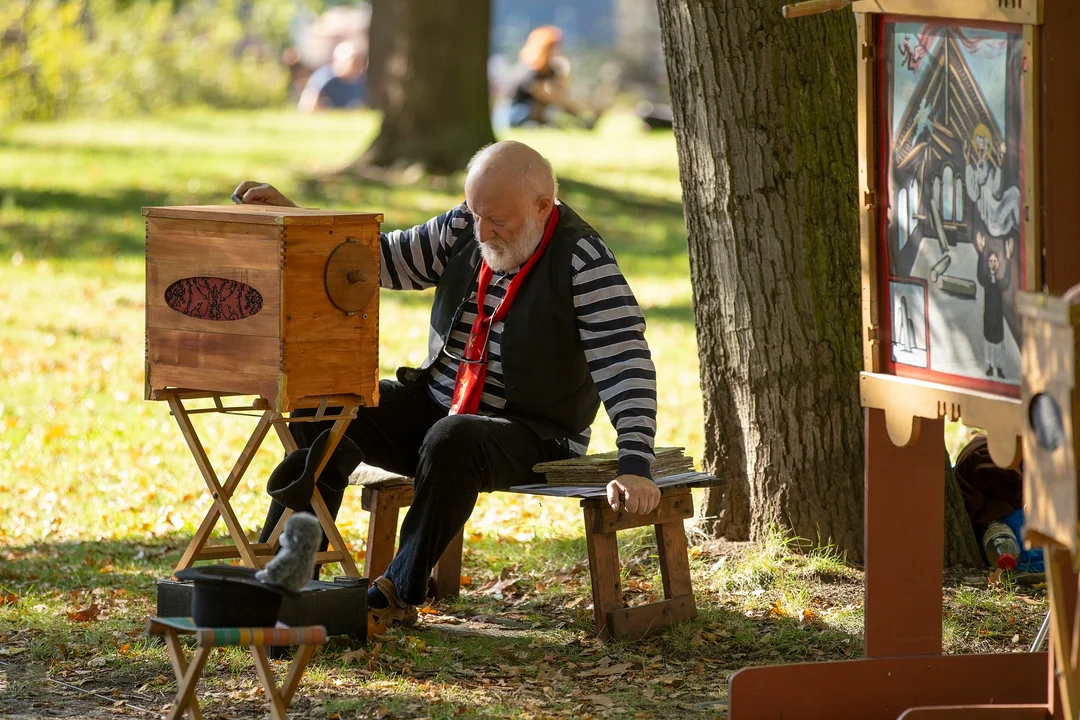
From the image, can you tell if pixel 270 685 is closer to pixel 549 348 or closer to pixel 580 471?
pixel 580 471

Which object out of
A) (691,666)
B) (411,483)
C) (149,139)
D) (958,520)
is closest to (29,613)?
(411,483)

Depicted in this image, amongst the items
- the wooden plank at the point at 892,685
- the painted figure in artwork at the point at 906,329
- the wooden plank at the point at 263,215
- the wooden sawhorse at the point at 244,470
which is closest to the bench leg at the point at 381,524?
the wooden sawhorse at the point at 244,470

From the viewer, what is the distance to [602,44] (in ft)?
138

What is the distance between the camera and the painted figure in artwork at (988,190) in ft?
9.99

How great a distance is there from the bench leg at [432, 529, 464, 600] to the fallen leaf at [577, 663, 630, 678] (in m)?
0.83

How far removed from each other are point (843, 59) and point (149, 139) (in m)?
14.5

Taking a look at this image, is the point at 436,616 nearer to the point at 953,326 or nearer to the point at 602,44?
the point at 953,326

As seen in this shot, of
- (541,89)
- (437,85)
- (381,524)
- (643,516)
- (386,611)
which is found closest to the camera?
(386,611)

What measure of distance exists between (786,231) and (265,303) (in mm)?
1710

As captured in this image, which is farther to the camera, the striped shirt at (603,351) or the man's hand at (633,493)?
the striped shirt at (603,351)

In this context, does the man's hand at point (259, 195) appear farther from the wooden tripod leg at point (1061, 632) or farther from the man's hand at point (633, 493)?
the wooden tripod leg at point (1061, 632)

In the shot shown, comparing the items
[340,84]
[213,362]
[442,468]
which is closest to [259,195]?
[213,362]

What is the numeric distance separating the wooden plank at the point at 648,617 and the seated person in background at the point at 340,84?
23.9 metres

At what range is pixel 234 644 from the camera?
10.2ft
